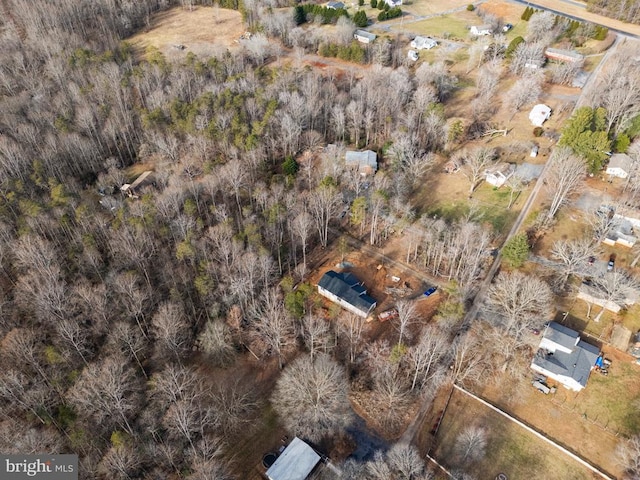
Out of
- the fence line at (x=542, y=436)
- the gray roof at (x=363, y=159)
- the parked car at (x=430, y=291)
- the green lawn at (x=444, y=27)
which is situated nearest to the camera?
the fence line at (x=542, y=436)

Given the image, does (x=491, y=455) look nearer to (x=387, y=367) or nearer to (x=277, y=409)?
(x=387, y=367)

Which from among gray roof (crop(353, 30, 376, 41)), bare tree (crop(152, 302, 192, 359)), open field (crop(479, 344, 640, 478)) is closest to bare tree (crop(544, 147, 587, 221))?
open field (crop(479, 344, 640, 478))

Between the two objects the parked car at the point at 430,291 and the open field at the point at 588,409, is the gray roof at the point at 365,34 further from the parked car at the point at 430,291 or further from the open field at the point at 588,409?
the open field at the point at 588,409

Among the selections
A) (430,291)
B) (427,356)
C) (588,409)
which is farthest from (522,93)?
(427,356)

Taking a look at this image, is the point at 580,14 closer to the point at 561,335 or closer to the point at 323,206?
the point at 323,206

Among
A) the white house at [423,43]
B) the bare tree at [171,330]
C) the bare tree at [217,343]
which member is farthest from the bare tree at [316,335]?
the white house at [423,43]

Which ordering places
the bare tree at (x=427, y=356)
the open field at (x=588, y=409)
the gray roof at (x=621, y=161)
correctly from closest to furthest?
the open field at (x=588, y=409) → the bare tree at (x=427, y=356) → the gray roof at (x=621, y=161)
